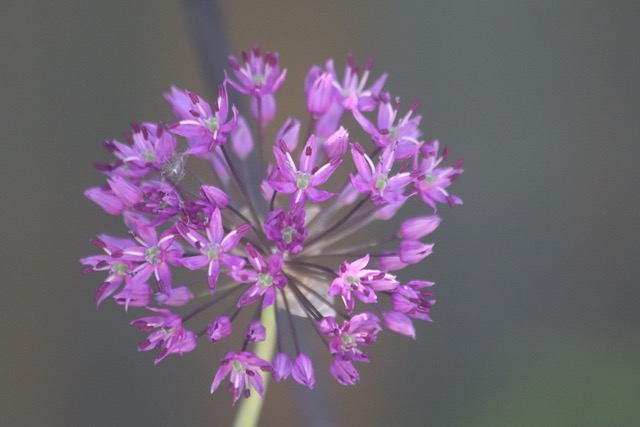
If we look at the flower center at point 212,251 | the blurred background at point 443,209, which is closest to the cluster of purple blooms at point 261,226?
the flower center at point 212,251

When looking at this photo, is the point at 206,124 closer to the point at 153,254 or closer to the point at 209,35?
the point at 209,35

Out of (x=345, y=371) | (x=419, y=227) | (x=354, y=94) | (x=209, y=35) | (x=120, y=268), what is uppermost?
(x=209, y=35)

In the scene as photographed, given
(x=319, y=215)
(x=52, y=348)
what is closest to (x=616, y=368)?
Answer: (x=319, y=215)

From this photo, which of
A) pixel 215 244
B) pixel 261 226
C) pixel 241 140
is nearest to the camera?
pixel 215 244

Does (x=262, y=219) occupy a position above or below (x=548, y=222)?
above

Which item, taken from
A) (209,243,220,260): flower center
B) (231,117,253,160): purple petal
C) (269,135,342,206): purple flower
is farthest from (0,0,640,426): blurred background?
(209,243,220,260): flower center

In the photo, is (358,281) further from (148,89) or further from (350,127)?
(148,89)

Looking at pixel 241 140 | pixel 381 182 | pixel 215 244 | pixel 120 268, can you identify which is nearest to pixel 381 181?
pixel 381 182
